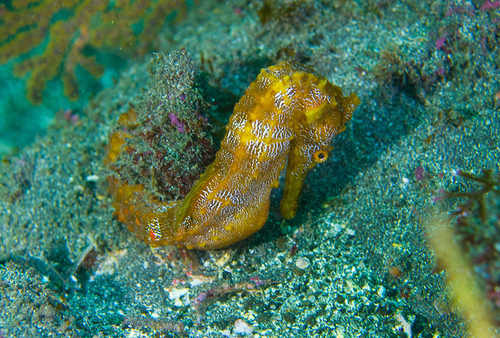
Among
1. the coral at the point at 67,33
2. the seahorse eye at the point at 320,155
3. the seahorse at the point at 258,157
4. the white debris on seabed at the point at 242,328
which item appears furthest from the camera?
A: the coral at the point at 67,33

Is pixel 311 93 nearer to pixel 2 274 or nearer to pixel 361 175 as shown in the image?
pixel 361 175

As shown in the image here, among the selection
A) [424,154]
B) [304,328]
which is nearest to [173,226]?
[304,328]

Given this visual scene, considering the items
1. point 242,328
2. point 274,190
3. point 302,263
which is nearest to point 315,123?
point 274,190

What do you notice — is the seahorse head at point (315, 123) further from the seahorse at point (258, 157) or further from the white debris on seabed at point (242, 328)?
the white debris on seabed at point (242, 328)

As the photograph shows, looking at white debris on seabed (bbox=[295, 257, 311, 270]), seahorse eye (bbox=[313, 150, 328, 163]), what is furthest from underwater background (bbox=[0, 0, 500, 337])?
seahorse eye (bbox=[313, 150, 328, 163])

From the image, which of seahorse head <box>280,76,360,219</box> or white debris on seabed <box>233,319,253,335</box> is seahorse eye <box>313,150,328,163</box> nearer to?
seahorse head <box>280,76,360,219</box>

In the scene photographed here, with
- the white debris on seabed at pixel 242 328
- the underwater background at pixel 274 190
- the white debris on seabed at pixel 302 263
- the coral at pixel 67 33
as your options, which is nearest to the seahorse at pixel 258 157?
the underwater background at pixel 274 190

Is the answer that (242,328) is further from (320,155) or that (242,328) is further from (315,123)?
(315,123)
